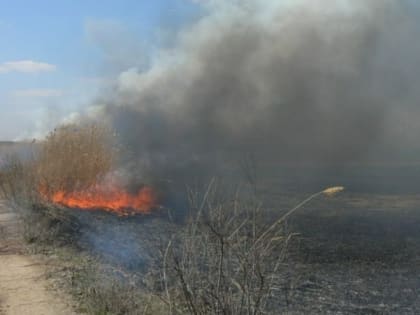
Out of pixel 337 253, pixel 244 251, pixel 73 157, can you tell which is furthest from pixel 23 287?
pixel 73 157

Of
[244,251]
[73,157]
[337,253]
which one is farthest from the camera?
[73,157]

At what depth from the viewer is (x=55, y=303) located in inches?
407

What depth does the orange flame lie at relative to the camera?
81.4 ft

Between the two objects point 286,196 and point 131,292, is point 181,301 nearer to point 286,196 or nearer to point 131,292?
point 131,292

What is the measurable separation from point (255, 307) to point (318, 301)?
636 cm

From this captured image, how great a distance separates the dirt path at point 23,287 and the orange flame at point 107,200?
8.93 meters

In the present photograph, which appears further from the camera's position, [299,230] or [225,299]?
[299,230]

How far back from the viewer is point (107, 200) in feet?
88.0

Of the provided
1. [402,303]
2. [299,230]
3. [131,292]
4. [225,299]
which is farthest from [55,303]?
[299,230]

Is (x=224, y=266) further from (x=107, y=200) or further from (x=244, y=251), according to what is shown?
(x=107, y=200)

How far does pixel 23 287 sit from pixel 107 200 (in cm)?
1552

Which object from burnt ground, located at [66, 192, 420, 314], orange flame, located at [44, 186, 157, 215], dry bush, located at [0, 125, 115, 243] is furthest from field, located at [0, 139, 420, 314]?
orange flame, located at [44, 186, 157, 215]

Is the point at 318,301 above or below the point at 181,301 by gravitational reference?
below

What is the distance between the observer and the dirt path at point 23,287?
32.8 feet
